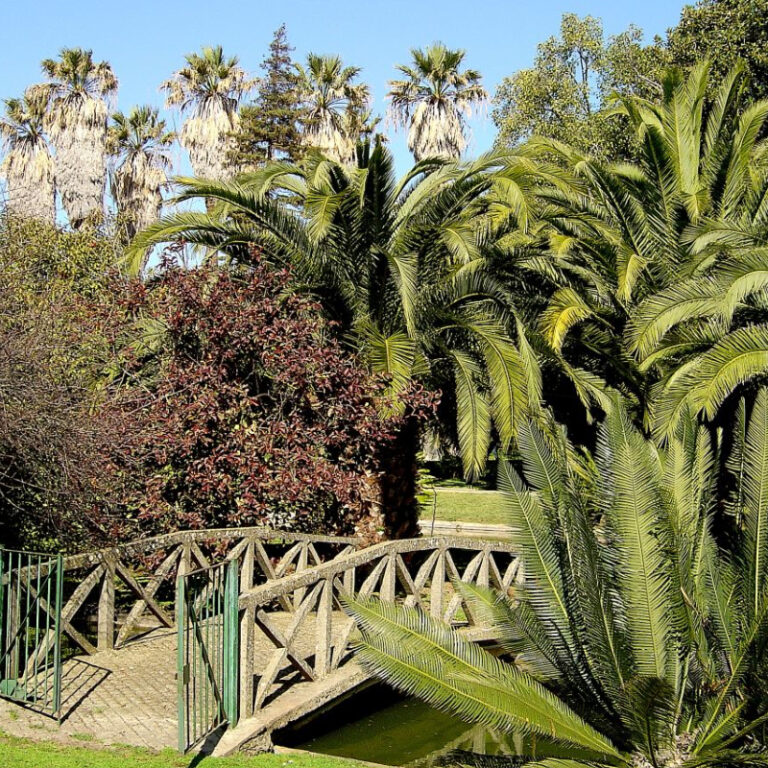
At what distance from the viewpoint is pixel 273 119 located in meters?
36.7

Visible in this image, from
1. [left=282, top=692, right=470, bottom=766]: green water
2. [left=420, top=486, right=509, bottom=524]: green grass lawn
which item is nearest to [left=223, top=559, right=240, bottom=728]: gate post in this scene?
[left=282, top=692, right=470, bottom=766]: green water

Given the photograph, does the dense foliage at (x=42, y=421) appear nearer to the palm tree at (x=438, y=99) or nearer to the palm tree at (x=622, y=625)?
the palm tree at (x=622, y=625)

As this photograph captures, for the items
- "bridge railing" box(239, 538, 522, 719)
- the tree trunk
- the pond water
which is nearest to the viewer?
"bridge railing" box(239, 538, 522, 719)

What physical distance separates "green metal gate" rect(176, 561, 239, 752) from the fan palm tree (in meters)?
7.67

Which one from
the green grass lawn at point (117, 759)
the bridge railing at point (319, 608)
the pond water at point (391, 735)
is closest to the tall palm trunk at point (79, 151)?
the bridge railing at point (319, 608)

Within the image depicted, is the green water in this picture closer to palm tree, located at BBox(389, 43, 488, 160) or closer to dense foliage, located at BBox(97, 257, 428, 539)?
dense foliage, located at BBox(97, 257, 428, 539)

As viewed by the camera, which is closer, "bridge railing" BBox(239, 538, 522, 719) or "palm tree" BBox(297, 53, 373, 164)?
"bridge railing" BBox(239, 538, 522, 719)

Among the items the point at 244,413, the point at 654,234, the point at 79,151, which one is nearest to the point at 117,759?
the point at 244,413

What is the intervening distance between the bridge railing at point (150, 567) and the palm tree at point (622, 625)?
3447mm

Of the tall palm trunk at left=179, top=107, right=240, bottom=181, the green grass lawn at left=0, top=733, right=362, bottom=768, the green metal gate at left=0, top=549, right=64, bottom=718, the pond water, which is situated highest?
the tall palm trunk at left=179, top=107, right=240, bottom=181

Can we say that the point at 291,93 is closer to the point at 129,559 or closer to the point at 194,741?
the point at 129,559

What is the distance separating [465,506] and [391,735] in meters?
19.0

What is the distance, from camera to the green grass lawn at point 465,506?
2592cm

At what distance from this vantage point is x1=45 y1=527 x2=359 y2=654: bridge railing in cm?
971
